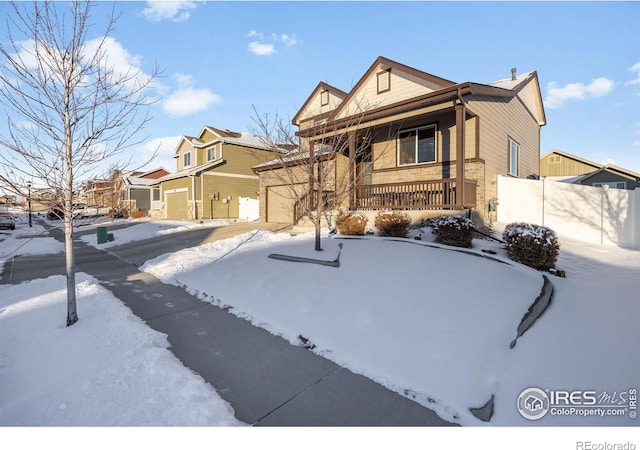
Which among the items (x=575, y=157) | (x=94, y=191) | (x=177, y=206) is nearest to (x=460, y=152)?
(x=94, y=191)

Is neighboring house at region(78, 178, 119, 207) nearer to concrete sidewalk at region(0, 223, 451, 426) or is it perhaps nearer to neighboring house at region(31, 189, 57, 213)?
neighboring house at region(31, 189, 57, 213)

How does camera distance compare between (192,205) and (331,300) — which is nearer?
(331,300)

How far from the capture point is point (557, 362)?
9.91ft

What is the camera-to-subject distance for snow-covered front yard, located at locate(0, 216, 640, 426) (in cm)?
261

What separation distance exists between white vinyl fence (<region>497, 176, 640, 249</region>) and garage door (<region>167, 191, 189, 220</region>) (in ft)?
72.2

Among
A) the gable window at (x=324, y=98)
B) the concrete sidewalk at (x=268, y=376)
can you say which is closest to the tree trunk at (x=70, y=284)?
the concrete sidewalk at (x=268, y=376)

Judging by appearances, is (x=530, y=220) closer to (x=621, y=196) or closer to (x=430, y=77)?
(x=621, y=196)

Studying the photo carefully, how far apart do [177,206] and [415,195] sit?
69.7ft

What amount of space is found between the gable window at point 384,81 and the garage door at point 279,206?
6856mm

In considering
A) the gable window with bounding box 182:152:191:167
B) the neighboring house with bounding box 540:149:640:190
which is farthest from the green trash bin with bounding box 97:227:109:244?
the neighboring house with bounding box 540:149:640:190

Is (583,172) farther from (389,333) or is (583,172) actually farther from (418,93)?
(389,333)

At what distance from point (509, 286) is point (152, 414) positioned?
523 cm
